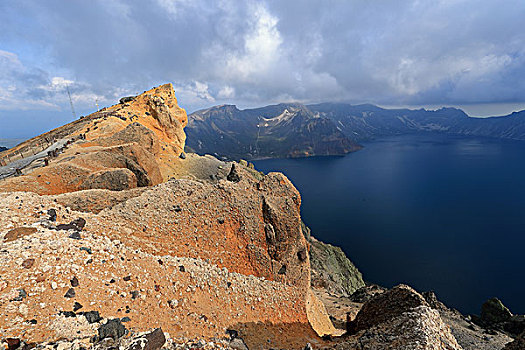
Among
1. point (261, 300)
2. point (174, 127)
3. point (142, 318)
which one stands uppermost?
point (174, 127)

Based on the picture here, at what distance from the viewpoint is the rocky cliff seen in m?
8.80

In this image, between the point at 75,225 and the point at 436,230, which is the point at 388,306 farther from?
the point at 436,230

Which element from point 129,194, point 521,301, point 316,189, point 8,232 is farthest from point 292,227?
point 316,189

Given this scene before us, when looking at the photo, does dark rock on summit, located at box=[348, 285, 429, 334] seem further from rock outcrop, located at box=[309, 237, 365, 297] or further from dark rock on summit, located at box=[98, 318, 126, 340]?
rock outcrop, located at box=[309, 237, 365, 297]

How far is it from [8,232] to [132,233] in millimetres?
5144

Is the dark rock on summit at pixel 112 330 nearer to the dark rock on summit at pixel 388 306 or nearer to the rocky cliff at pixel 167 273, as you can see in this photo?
the rocky cliff at pixel 167 273

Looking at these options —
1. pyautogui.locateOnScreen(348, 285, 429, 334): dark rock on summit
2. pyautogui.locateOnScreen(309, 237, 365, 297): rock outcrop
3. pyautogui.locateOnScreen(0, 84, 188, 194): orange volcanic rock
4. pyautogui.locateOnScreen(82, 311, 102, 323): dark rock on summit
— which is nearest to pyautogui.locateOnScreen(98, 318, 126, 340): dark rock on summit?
pyautogui.locateOnScreen(82, 311, 102, 323): dark rock on summit

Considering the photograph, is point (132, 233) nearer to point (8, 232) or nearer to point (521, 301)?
point (8, 232)

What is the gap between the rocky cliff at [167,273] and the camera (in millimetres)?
8805

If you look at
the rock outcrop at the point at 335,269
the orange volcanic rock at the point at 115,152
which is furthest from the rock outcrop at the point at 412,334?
the rock outcrop at the point at 335,269

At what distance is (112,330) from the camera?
8.71 meters

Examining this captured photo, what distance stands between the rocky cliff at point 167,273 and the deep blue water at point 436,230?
6989 cm

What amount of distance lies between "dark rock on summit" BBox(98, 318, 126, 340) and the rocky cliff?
1.4 inches

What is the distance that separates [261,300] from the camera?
640 inches
